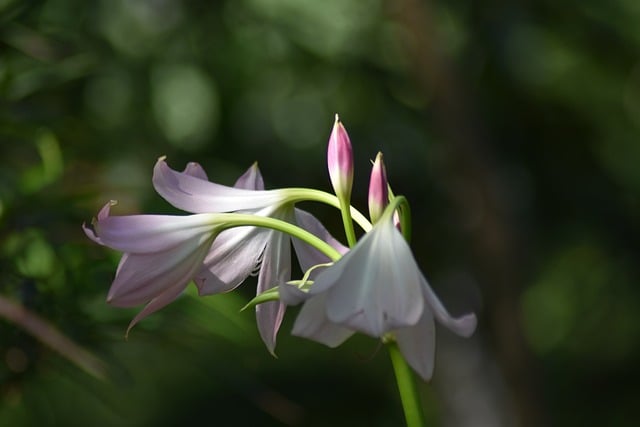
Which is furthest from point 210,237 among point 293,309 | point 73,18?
point 293,309

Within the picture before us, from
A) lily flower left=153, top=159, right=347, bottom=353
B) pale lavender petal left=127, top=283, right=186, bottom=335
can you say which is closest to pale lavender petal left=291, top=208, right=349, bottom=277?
lily flower left=153, top=159, right=347, bottom=353

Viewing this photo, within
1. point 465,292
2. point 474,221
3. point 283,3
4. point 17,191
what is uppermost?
point 17,191

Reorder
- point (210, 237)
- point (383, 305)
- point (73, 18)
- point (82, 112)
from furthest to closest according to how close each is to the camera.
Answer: point (82, 112) < point (73, 18) < point (210, 237) < point (383, 305)

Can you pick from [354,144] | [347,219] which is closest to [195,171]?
[347,219]

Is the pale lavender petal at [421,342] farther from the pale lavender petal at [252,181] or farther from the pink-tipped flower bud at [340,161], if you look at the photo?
the pale lavender petal at [252,181]

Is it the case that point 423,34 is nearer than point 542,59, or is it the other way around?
point 423,34

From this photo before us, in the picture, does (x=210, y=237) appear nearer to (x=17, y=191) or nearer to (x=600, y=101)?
(x=17, y=191)
